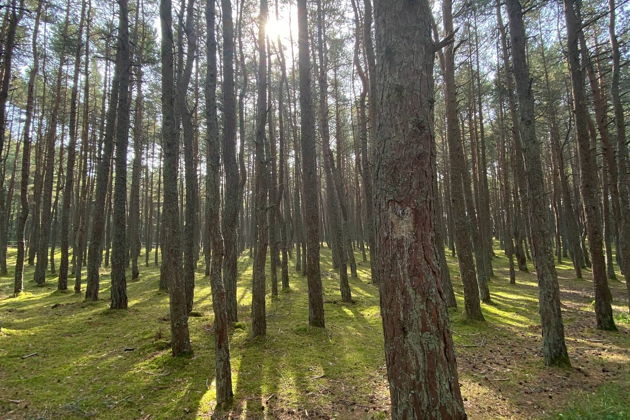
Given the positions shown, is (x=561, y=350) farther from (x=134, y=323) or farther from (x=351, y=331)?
(x=134, y=323)

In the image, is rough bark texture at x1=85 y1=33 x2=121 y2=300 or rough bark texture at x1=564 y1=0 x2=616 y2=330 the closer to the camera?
rough bark texture at x1=564 y1=0 x2=616 y2=330

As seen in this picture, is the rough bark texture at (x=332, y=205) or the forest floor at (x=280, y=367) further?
the rough bark texture at (x=332, y=205)

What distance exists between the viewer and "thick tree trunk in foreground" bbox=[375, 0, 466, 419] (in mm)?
2242

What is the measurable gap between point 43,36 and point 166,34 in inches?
595

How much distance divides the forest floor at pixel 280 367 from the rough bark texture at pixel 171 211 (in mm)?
569

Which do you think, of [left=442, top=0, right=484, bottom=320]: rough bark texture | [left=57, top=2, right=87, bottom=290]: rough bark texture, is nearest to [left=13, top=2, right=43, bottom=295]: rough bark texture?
[left=57, top=2, right=87, bottom=290]: rough bark texture

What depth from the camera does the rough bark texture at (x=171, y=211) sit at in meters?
6.19

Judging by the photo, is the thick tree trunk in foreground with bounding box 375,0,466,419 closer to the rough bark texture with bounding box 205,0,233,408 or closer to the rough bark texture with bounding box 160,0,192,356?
the rough bark texture with bounding box 205,0,233,408

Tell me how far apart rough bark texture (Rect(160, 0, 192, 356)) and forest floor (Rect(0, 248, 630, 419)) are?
0.57 m

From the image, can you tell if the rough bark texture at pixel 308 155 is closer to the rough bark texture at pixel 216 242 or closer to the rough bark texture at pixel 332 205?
the rough bark texture at pixel 332 205

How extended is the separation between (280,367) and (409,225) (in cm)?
484

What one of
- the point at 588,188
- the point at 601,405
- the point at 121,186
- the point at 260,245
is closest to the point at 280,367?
the point at 260,245

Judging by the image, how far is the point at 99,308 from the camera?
1070 centimetres

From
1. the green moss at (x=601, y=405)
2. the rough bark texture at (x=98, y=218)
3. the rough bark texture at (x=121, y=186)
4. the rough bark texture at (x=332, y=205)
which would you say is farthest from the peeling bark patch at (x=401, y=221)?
the rough bark texture at (x=98, y=218)
